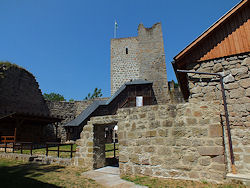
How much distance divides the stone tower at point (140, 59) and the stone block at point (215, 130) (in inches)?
835

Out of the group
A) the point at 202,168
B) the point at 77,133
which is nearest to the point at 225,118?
the point at 202,168

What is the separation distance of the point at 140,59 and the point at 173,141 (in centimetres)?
2386

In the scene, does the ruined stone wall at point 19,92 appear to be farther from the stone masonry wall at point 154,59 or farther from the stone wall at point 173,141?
the stone wall at point 173,141

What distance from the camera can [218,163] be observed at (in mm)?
4207

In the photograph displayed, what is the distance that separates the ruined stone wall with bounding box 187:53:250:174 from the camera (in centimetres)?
438

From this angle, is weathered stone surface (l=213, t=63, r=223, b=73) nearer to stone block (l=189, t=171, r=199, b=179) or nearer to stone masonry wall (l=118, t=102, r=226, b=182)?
stone masonry wall (l=118, t=102, r=226, b=182)

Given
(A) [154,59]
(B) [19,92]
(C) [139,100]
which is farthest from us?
(A) [154,59]

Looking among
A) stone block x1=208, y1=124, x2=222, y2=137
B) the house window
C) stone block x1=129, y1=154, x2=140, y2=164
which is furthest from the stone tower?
stone block x1=208, y1=124, x2=222, y2=137

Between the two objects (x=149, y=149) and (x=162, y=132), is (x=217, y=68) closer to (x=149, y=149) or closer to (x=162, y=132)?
(x=162, y=132)

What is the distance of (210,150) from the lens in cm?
434

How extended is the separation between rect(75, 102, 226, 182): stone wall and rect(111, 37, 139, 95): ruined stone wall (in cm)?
2164

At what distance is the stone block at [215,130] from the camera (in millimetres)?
4356

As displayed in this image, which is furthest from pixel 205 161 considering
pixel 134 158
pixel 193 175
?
pixel 134 158

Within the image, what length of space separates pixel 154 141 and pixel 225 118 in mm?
2166
